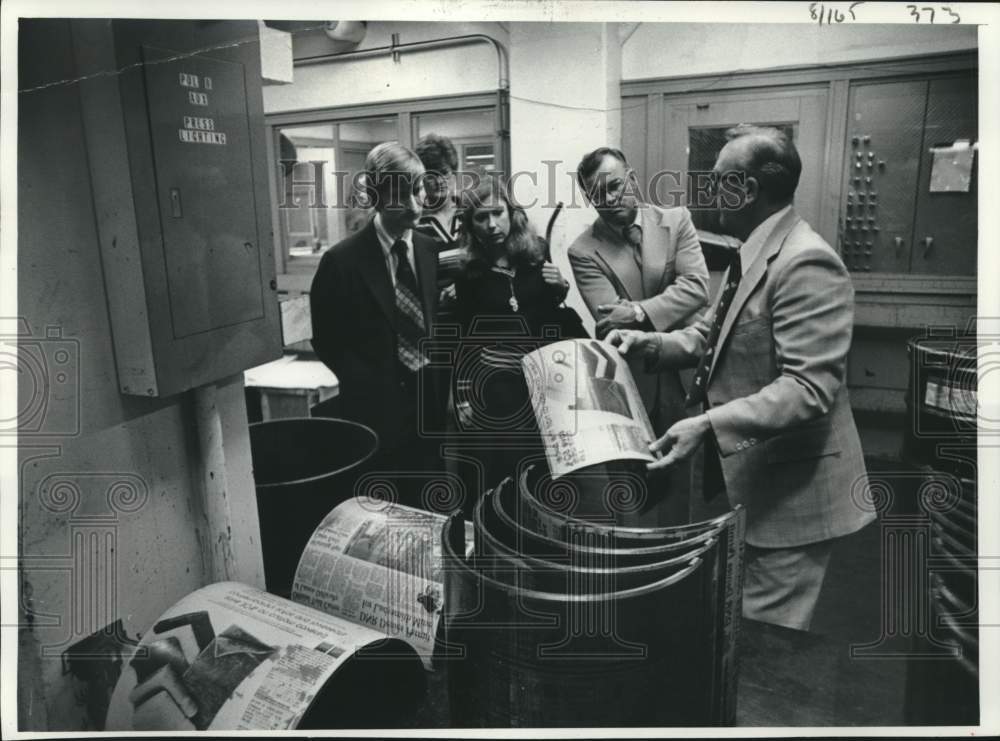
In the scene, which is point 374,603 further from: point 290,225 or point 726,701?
point 290,225

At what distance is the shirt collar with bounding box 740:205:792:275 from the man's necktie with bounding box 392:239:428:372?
0.60 meters

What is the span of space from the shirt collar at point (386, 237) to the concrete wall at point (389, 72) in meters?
0.23

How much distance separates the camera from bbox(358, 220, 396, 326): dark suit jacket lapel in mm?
1304

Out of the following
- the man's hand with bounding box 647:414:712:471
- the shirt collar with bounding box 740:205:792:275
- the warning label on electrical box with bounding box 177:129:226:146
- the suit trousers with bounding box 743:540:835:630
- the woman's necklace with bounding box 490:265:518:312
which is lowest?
the suit trousers with bounding box 743:540:835:630

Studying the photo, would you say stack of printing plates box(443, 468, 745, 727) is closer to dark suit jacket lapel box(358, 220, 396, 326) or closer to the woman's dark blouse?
the woman's dark blouse

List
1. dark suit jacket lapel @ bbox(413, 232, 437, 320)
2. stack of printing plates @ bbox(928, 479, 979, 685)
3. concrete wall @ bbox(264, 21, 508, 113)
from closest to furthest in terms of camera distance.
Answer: stack of printing plates @ bbox(928, 479, 979, 685) < concrete wall @ bbox(264, 21, 508, 113) < dark suit jacket lapel @ bbox(413, 232, 437, 320)

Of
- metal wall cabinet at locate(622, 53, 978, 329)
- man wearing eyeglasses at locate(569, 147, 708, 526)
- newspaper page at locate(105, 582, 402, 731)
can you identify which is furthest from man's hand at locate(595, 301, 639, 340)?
newspaper page at locate(105, 582, 402, 731)

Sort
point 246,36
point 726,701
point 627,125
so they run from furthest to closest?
point 627,125 < point 246,36 < point 726,701

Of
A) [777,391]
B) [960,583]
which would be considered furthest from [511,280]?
[960,583]

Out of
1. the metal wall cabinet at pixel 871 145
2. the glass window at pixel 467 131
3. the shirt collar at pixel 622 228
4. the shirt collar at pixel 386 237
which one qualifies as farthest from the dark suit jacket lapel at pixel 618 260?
the shirt collar at pixel 386 237

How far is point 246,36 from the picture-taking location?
3.11 ft

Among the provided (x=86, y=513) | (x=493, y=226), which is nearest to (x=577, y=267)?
(x=493, y=226)

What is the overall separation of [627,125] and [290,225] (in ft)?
2.12

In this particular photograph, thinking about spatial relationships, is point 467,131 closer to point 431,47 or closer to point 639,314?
point 431,47
